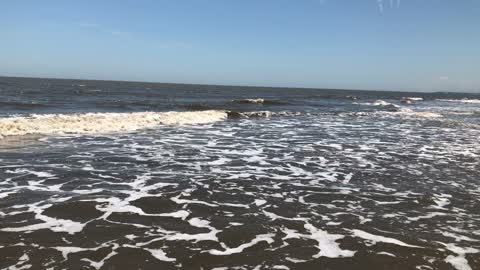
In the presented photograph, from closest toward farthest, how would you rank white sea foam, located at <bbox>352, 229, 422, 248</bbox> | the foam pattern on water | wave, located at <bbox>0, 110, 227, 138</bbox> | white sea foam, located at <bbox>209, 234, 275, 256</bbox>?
the foam pattern on water → white sea foam, located at <bbox>209, 234, 275, 256</bbox> → white sea foam, located at <bbox>352, 229, 422, 248</bbox> → wave, located at <bbox>0, 110, 227, 138</bbox>

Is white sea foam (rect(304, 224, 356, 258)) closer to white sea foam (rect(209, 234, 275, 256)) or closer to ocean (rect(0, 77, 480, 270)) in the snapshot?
ocean (rect(0, 77, 480, 270))

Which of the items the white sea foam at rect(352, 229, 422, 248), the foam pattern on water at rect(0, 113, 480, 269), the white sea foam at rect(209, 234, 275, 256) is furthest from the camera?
the white sea foam at rect(352, 229, 422, 248)

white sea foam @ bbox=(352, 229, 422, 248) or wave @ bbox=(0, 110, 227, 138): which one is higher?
white sea foam @ bbox=(352, 229, 422, 248)

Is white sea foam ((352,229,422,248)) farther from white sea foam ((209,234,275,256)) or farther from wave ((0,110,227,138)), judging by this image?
wave ((0,110,227,138))

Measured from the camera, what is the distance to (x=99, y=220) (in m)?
6.91

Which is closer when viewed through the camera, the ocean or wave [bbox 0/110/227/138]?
the ocean

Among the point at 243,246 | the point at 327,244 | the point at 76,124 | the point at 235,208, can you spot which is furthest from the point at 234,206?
the point at 76,124

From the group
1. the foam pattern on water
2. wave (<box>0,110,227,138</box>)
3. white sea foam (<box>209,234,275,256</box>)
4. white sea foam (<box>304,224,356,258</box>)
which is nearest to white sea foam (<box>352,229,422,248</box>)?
the foam pattern on water

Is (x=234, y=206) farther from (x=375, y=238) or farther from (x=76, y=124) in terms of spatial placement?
(x=76, y=124)

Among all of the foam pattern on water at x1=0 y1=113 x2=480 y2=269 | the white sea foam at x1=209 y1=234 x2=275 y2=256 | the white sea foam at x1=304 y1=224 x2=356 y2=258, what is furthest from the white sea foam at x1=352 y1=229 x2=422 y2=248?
the white sea foam at x1=209 y1=234 x2=275 y2=256

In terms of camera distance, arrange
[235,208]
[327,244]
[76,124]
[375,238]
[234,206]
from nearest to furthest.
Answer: [327,244]
[375,238]
[235,208]
[234,206]
[76,124]

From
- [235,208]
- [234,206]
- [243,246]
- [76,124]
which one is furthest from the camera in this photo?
[76,124]

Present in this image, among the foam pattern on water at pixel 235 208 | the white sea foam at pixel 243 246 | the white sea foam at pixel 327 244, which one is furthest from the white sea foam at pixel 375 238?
the white sea foam at pixel 243 246

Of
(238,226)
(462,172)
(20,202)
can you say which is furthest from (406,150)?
(20,202)
